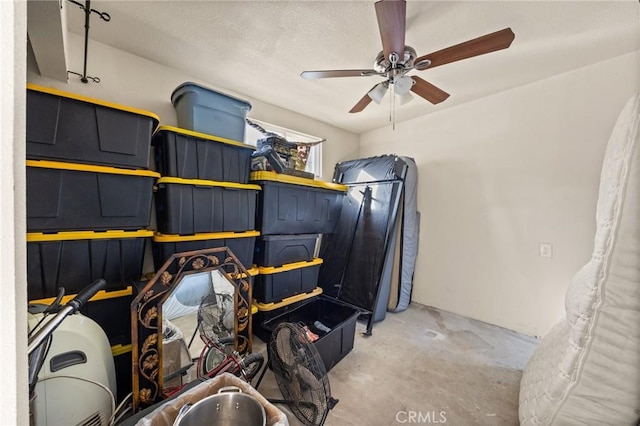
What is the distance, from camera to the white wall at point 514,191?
6.59ft

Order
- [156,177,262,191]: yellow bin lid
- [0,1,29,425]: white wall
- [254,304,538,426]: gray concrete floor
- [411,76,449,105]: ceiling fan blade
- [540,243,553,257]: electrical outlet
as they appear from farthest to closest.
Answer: [540,243,553,257]: electrical outlet < [411,76,449,105]: ceiling fan blade < [156,177,262,191]: yellow bin lid < [254,304,538,426]: gray concrete floor < [0,1,29,425]: white wall

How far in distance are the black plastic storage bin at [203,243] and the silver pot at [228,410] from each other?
0.82 m

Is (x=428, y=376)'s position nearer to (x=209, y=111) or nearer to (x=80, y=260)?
(x=80, y=260)

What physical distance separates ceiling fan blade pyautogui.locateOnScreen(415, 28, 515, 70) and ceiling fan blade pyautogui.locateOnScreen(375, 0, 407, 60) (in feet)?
0.68

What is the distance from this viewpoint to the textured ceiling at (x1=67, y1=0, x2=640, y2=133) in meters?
1.46

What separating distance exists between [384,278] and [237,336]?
1.52m

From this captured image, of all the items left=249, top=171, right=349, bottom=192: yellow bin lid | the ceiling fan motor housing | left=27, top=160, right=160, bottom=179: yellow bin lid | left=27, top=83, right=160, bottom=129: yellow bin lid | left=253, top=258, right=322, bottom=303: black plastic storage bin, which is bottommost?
left=253, top=258, right=322, bottom=303: black plastic storage bin

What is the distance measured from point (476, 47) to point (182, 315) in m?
2.36

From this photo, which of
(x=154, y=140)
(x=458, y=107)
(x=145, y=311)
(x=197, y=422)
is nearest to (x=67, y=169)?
(x=154, y=140)

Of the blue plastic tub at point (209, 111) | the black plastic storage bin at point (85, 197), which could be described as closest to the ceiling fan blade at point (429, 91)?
the blue plastic tub at point (209, 111)

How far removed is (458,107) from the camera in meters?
2.75

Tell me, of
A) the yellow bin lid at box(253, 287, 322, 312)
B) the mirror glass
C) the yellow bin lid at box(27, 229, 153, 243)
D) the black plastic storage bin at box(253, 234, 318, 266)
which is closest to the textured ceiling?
the yellow bin lid at box(27, 229, 153, 243)

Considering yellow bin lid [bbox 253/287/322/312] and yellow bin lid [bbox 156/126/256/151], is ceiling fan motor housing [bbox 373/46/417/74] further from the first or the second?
yellow bin lid [bbox 253/287/322/312]

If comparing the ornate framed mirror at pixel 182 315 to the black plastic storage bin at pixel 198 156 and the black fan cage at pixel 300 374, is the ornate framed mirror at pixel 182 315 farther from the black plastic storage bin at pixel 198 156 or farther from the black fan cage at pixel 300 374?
the black plastic storage bin at pixel 198 156
